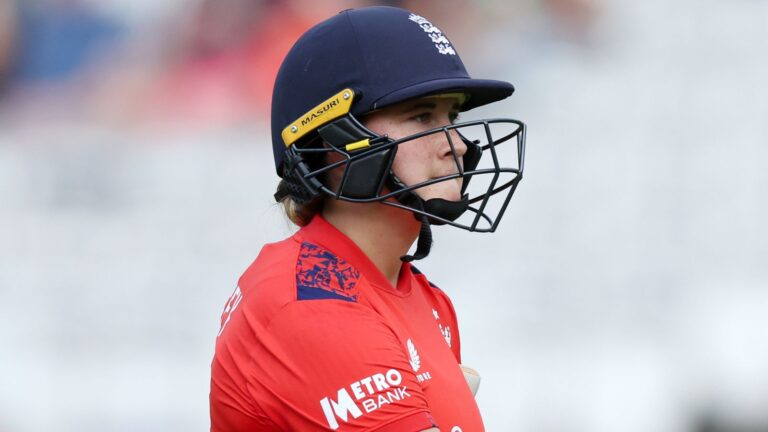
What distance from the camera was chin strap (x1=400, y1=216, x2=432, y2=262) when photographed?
1859 millimetres

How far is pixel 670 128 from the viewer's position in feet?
12.1

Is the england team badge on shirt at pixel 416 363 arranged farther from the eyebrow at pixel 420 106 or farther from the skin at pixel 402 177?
the eyebrow at pixel 420 106

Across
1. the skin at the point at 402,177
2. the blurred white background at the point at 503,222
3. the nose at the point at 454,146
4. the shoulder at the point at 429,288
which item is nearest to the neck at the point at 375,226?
the skin at the point at 402,177

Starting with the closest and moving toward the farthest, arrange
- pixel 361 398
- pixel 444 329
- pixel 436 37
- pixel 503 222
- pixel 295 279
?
pixel 361 398, pixel 295 279, pixel 436 37, pixel 444 329, pixel 503 222

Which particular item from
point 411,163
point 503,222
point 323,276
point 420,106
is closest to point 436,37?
point 420,106

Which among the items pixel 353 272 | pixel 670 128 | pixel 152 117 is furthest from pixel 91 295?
pixel 670 128

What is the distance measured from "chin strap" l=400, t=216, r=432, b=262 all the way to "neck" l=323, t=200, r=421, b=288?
0.02 meters

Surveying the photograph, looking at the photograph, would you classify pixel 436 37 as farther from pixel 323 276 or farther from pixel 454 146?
pixel 323 276

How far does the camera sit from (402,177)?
1.74 metres

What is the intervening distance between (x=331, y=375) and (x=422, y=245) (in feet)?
1.50

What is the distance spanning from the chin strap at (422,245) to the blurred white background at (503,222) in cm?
148

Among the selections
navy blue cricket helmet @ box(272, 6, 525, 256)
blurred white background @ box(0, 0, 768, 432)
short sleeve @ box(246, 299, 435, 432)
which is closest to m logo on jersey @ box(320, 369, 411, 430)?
short sleeve @ box(246, 299, 435, 432)

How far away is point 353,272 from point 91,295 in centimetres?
181

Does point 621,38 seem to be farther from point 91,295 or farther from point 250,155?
point 91,295
